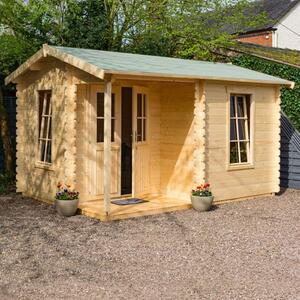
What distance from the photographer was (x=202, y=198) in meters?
9.08

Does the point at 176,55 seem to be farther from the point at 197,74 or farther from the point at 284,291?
the point at 284,291

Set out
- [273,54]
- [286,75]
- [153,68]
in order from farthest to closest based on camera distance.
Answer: [273,54]
[286,75]
[153,68]

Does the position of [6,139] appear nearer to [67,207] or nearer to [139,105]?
[139,105]

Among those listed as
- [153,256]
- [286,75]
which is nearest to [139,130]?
[153,256]

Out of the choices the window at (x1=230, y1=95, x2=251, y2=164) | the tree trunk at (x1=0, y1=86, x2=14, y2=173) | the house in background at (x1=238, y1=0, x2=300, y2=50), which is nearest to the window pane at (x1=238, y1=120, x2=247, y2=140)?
the window at (x1=230, y1=95, x2=251, y2=164)

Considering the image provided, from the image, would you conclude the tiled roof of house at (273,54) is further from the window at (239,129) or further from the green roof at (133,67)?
the window at (239,129)

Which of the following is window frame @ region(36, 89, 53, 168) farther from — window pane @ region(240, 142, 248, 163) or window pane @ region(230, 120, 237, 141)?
window pane @ region(240, 142, 248, 163)

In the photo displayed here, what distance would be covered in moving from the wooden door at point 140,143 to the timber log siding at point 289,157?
3681 millimetres

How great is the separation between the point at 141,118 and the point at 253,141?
2.39m

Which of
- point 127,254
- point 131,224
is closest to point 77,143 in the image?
point 131,224

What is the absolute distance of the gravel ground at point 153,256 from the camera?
5062 mm

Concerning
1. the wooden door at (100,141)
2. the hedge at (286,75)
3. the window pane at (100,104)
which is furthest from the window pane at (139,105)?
the hedge at (286,75)

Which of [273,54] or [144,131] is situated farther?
[273,54]

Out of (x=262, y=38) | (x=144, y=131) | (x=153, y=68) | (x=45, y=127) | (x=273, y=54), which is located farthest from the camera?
(x=262, y=38)
